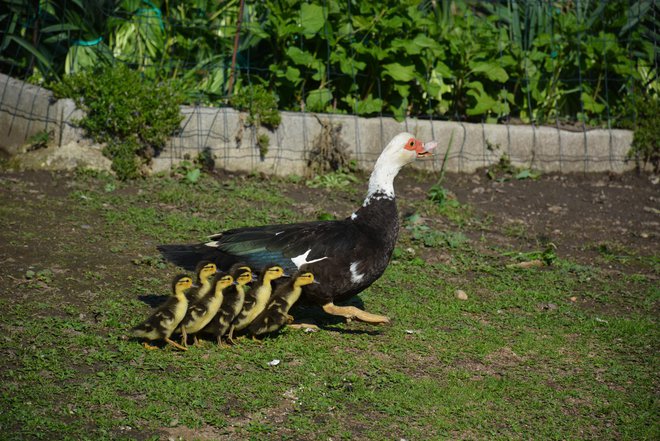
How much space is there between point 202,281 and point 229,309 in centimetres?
26

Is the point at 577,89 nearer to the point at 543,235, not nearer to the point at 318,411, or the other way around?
the point at 543,235

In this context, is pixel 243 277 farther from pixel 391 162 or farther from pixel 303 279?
pixel 391 162

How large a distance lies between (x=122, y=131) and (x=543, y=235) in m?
4.43

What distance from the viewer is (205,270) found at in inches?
215

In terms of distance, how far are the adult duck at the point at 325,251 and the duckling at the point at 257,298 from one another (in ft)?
0.45

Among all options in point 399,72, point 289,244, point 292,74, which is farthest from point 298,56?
point 289,244

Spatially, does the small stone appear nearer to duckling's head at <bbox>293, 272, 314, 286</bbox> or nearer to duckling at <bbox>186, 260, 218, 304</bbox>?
duckling's head at <bbox>293, 272, 314, 286</bbox>

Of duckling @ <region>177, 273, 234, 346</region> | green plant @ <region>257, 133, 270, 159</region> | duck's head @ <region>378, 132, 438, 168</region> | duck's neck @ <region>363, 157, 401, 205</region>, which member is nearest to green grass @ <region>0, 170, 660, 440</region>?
duckling @ <region>177, 273, 234, 346</region>

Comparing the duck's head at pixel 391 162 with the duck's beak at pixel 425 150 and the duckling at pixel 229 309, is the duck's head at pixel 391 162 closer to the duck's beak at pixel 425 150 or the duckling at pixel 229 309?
the duck's beak at pixel 425 150

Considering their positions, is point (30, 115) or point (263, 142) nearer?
point (30, 115)

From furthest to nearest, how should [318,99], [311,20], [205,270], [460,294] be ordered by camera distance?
[318,99] < [311,20] < [460,294] < [205,270]

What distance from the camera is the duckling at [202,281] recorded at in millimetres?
5301

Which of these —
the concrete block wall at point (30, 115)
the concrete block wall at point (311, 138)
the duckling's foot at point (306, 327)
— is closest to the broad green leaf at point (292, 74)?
the concrete block wall at point (311, 138)

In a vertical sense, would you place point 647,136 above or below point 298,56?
below
